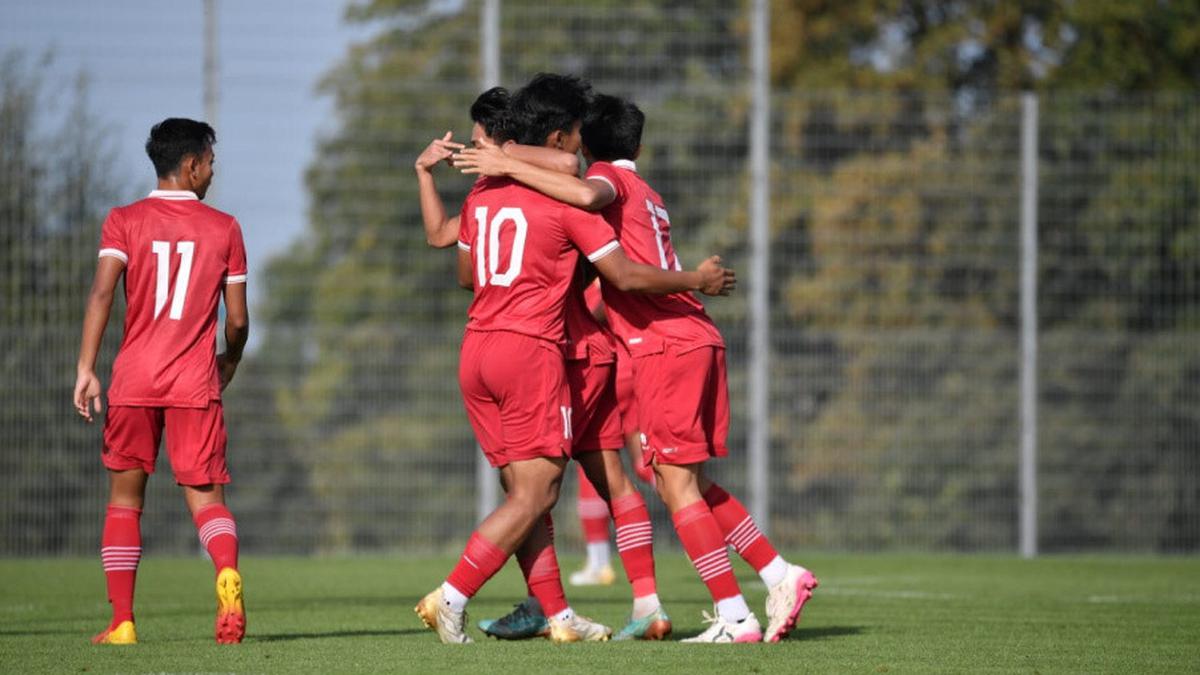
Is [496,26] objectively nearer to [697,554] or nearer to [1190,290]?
[1190,290]

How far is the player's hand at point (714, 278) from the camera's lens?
6.50m

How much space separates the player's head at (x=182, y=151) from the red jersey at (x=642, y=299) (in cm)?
139

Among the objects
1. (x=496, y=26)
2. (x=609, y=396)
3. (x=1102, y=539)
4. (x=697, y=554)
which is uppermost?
(x=496, y=26)

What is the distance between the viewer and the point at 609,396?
698 cm

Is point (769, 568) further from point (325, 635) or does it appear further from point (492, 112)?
point (492, 112)

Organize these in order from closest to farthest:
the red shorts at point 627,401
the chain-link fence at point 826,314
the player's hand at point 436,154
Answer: the player's hand at point 436,154
the red shorts at point 627,401
the chain-link fence at point 826,314

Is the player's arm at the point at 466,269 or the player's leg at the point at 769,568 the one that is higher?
the player's arm at the point at 466,269

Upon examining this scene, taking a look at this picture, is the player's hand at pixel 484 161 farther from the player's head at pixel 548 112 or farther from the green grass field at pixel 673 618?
the green grass field at pixel 673 618

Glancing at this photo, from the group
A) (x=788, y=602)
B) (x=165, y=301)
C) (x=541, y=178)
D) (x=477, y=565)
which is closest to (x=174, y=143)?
(x=165, y=301)

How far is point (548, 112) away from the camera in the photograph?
6.67 metres

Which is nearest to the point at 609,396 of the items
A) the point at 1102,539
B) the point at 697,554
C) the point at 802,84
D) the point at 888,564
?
the point at 697,554

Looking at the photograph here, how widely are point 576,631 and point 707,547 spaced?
0.55 m

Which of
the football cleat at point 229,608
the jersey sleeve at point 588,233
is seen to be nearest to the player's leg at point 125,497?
the football cleat at point 229,608

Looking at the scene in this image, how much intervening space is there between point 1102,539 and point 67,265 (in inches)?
334
